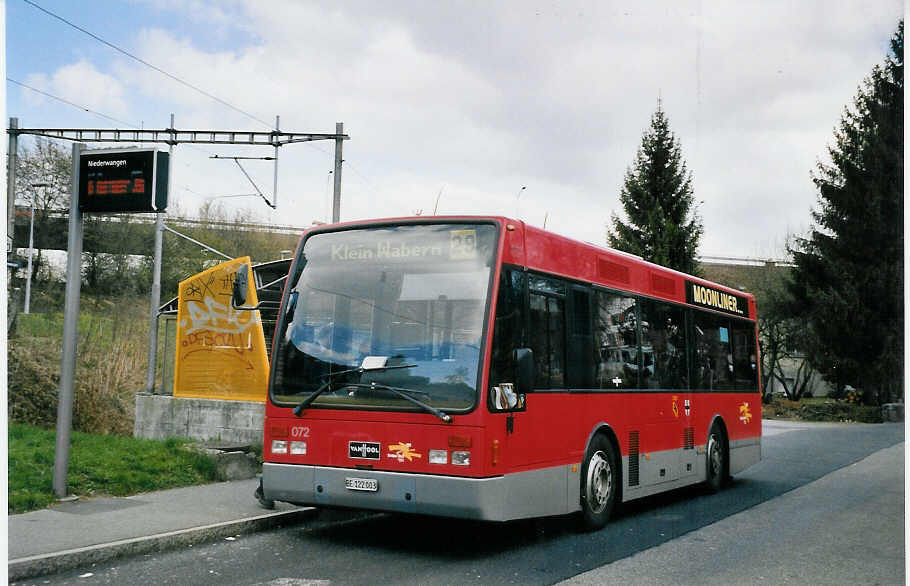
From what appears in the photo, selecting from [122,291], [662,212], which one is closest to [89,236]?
[122,291]

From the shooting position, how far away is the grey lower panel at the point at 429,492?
7629mm

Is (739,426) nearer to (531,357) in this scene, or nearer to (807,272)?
(531,357)

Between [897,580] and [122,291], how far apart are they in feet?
101

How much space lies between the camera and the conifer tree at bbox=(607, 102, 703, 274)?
40625 millimetres

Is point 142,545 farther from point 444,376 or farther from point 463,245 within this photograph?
point 463,245

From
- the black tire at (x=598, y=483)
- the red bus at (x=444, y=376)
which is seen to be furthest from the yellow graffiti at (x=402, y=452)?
the black tire at (x=598, y=483)

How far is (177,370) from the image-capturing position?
51.7 feet

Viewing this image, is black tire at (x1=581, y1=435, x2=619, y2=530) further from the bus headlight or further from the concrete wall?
the concrete wall

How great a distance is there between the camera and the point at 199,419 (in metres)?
15.1

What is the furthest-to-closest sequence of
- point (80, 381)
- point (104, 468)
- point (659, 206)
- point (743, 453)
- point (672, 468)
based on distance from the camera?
point (659, 206), point (80, 381), point (743, 453), point (672, 468), point (104, 468)

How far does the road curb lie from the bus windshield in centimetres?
126

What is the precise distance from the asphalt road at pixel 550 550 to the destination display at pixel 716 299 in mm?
2729

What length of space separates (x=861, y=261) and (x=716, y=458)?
2857 cm

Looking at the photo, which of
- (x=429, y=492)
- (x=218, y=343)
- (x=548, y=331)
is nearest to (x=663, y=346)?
(x=548, y=331)
